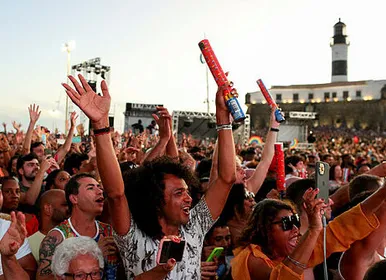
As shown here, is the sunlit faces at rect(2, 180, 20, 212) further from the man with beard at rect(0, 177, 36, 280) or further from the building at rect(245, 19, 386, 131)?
the building at rect(245, 19, 386, 131)

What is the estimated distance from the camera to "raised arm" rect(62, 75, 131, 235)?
2.46m

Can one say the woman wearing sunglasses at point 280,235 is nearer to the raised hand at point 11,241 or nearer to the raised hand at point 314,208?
the raised hand at point 314,208

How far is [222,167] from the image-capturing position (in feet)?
9.44

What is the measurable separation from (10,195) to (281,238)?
2.92m

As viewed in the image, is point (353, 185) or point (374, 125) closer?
point (353, 185)

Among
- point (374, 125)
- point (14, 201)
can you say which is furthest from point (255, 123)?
point (14, 201)

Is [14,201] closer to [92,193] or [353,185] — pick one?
[92,193]

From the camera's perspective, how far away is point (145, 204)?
8.87 ft

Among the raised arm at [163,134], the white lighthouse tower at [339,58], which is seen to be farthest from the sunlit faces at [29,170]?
the white lighthouse tower at [339,58]

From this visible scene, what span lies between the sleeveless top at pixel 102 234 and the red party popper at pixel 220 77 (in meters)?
1.13

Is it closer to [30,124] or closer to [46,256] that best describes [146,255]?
[46,256]

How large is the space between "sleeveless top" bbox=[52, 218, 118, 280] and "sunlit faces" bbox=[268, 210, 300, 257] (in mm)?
942

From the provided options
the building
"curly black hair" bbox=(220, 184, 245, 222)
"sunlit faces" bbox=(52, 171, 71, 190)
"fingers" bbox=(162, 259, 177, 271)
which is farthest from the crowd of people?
the building

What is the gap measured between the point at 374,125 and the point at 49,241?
67209 millimetres
